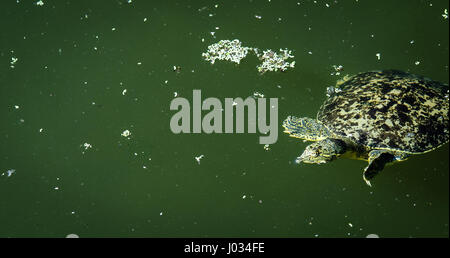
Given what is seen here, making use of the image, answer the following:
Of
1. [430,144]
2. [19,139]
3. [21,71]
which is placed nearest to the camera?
[430,144]

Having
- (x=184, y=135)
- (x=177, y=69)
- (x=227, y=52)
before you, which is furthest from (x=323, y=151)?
(x=177, y=69)

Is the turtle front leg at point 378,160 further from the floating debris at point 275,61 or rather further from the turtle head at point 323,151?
the floating debris at point 275,61

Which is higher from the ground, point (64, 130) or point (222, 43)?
point (222, 43)

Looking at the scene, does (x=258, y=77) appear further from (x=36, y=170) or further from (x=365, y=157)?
(x=36, y=170)

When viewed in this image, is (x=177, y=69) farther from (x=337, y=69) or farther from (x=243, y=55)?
(x=337, y=69)

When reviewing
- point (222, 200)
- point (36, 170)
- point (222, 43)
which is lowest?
point (222, 200)

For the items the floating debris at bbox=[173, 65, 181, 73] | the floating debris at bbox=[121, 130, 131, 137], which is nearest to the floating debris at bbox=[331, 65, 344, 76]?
the floating debris at bbox=[173, 65, 181, 73]

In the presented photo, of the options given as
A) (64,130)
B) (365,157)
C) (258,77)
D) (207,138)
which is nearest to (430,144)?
(365,157)

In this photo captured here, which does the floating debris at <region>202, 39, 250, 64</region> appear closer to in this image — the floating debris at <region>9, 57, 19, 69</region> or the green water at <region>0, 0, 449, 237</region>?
the green water at <region>0, 0, 449, 237</region>
